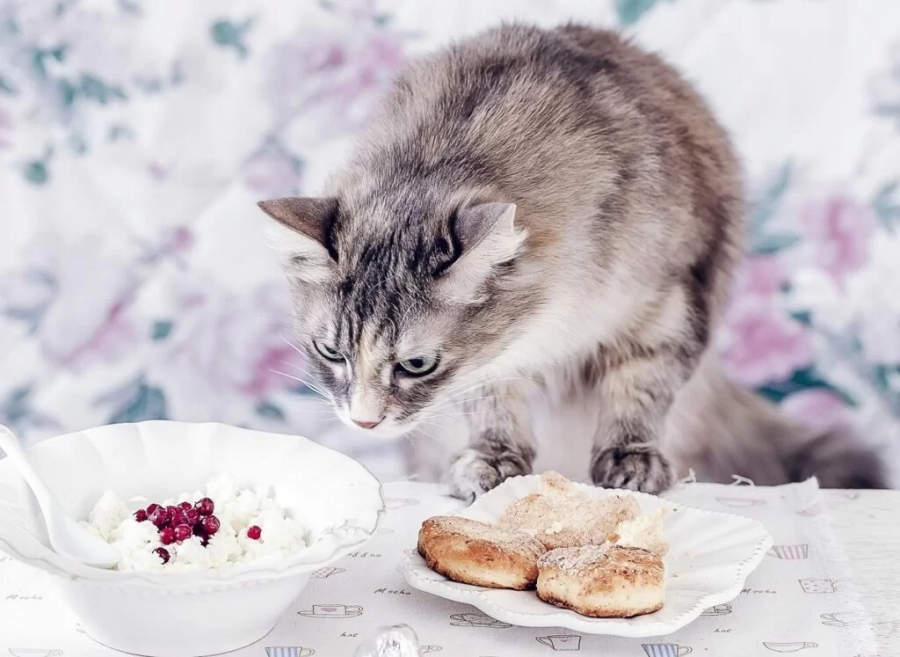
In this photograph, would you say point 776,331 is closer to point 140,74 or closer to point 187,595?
point 140,74

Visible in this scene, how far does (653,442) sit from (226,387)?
897 mm

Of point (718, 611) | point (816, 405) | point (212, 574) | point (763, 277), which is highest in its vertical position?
point (212, 574)

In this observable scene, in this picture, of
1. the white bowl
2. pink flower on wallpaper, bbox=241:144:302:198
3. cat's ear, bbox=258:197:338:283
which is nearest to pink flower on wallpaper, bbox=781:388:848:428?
pink flower on wallpaper, bbox=241:144:302:198

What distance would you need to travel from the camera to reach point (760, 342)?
7.01ft

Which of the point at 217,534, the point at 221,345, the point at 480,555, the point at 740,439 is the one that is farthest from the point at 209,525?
the point at 221,345

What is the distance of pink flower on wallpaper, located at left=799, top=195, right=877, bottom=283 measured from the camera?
2094mm

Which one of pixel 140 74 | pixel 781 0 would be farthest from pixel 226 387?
pixel 781 0

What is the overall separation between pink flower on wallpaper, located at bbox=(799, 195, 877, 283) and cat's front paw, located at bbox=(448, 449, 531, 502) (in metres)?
0.85

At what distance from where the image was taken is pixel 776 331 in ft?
6.98

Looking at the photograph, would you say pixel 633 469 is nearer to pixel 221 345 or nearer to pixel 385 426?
pixel 385 426

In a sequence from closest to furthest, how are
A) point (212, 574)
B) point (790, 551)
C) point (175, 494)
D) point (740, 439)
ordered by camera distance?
point (212, 574), point (175, 494), point (790, 551), point (740, 439)

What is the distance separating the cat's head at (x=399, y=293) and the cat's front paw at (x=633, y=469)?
0.27m

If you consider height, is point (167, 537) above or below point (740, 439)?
above

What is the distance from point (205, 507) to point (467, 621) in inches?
10.2
